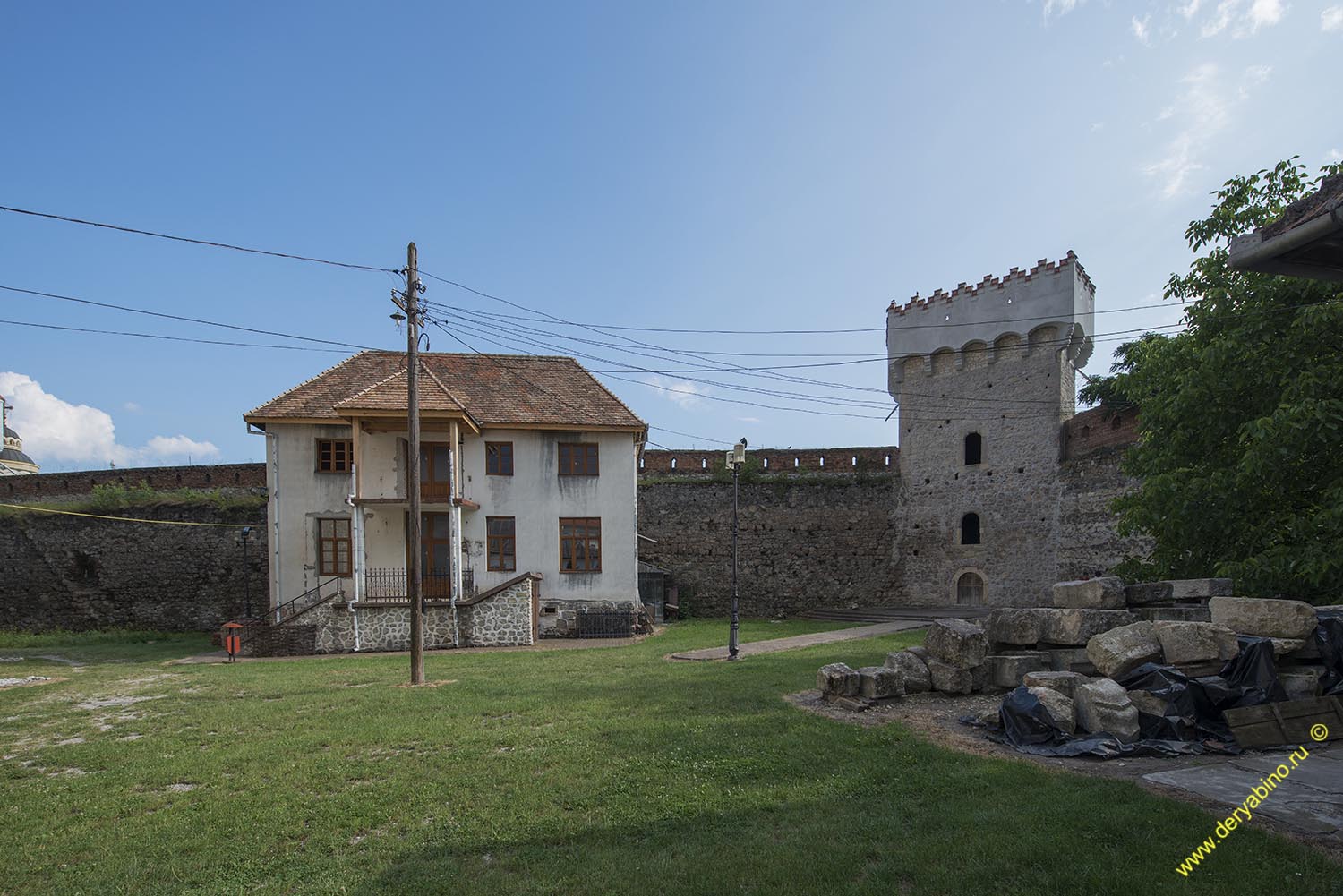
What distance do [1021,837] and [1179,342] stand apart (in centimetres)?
1012

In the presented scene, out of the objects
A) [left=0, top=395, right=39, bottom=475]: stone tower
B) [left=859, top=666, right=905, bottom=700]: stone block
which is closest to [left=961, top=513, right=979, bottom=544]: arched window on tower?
[left=859, top=666, right=905, bottom=700]: stone block

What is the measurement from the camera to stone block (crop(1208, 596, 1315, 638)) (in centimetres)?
679

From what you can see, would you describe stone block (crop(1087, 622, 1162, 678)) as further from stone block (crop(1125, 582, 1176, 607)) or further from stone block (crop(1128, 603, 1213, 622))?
stone block (crop(1125, 582, 1176, 607))

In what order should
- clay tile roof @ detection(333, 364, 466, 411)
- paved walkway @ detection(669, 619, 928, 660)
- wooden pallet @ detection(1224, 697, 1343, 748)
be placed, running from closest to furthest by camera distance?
wooden pallet @ detection(1224, 697, 1343, 748) < paved walkway @ detection(669, 619, 928, 660) < clay tile roof @ detection(333, 364, 466, 411)

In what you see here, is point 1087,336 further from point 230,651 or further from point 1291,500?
point 230,651

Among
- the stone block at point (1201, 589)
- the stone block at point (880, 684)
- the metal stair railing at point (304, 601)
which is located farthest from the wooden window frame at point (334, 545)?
the stone block at point (1201, 589)

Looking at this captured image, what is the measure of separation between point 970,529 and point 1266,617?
19260 millimetres

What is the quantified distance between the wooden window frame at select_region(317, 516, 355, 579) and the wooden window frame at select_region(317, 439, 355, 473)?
1.37 meters

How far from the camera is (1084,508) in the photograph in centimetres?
2231

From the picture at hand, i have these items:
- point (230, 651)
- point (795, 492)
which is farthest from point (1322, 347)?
point (230, 651)

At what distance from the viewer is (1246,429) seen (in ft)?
29.8

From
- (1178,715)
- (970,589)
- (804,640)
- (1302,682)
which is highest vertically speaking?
(1302,682)

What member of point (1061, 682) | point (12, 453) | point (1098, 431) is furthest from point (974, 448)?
point (12, 453)

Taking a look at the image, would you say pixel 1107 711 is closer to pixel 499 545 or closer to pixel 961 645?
pixel 961 645
